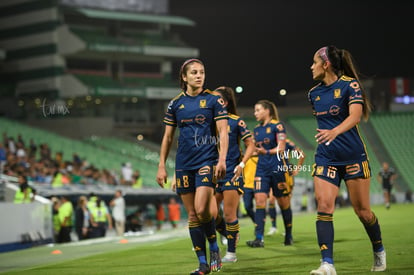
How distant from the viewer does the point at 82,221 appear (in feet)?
Answer: 79.3

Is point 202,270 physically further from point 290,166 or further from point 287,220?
point 290,166

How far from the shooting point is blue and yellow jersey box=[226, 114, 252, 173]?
1145 centimetres

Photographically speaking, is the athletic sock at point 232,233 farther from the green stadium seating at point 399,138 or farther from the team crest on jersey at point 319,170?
the green stadium seating at point 399,138

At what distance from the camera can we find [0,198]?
24.7 m

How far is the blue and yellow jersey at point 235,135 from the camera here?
1145 centimetres

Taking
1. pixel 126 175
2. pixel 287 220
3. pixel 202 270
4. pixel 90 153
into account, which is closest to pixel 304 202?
pixel 126 175

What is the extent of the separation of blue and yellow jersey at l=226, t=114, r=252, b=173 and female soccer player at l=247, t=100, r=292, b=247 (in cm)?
209

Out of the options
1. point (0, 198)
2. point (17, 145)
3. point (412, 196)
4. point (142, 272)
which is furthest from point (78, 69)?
point (142, 272)

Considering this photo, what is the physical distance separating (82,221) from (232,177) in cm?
1386

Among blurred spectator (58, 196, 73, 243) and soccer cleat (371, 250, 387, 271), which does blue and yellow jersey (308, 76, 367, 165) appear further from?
blurred spectator (58, 196, 73, 243)

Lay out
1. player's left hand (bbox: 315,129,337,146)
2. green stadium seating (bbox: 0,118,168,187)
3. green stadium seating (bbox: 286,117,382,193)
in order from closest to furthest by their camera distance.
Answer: player's left hand (bbox: 315,129,337,146)
green stadium seating (bbox: 0,118,168,187)
green stadium seating (bbox: 286,117,382,193)

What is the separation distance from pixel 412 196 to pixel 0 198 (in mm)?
23906

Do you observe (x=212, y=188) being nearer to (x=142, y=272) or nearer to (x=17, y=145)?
(x=142, y=272)

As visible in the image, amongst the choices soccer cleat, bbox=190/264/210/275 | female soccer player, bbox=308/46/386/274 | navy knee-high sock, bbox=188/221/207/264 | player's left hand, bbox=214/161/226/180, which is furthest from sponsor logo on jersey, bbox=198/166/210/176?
female soccer player, bbox=308/46/386/274
